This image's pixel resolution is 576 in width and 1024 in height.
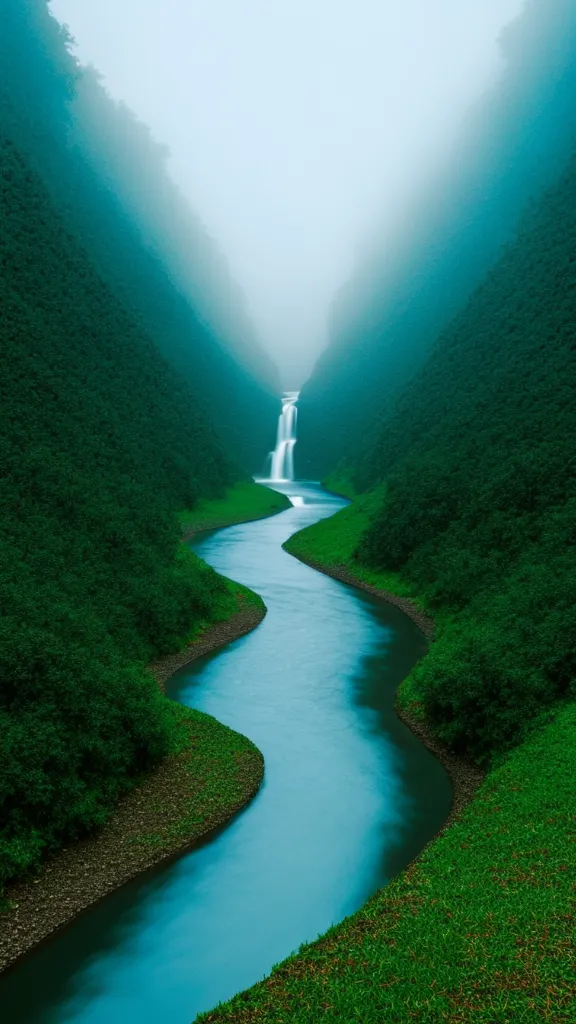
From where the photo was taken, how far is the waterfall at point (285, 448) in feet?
325

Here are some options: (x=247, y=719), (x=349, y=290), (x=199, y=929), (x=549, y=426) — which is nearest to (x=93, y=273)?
(x=549, y=426)

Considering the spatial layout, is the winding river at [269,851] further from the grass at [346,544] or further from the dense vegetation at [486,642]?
the grass at [346,544]

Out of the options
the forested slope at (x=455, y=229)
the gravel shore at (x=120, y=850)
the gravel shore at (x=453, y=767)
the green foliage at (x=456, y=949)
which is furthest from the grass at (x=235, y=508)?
the green foliage at (x=456, y=949)

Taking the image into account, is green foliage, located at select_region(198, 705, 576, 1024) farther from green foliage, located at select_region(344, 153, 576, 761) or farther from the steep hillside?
the steep hillside

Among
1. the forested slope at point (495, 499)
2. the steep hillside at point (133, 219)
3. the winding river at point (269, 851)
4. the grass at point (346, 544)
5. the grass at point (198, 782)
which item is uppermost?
the steep hillside at point (133, 219)

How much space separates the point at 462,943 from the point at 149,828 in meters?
7.65

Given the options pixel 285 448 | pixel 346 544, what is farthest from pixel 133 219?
pixel 346 544

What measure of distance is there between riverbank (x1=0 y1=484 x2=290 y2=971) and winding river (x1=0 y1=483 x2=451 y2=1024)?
0.29 metres

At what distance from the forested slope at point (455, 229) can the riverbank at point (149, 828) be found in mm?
54320

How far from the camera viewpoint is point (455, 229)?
81.1m

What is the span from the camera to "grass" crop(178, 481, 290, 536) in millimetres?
54531

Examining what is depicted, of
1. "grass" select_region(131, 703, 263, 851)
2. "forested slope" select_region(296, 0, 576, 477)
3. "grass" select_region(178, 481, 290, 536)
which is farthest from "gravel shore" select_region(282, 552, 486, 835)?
"forested slope" select_region(296, 0, 576, 477)

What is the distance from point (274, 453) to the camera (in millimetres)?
102000

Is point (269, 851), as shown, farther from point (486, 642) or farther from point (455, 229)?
point (455, 229)
